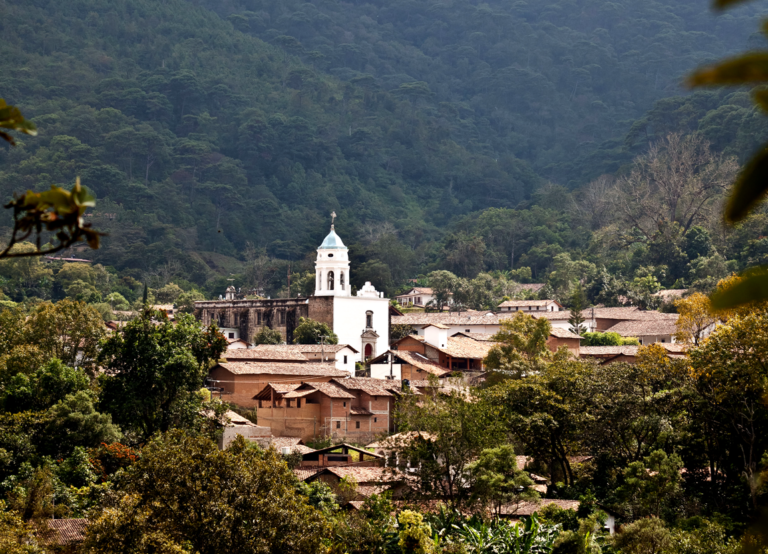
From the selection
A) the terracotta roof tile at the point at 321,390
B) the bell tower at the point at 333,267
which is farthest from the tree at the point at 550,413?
the bell tower at the point at 333,267

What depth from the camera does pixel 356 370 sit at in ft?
174

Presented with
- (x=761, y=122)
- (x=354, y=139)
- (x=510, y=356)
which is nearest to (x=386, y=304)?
(x=510, y=356)

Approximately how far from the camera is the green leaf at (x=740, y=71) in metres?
1.70

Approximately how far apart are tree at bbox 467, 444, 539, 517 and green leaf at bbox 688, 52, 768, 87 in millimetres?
24850

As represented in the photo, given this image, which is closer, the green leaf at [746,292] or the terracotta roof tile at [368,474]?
the green leaf at [746,292]

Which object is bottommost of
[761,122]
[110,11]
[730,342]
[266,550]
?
[266,550]

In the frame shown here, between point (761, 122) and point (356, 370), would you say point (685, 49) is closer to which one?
point (761, 122)

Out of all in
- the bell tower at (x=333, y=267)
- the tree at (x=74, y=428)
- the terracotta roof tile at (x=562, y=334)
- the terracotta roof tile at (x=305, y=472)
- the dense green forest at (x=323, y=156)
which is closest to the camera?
the terracotta roof tile at (x=305, y=472)

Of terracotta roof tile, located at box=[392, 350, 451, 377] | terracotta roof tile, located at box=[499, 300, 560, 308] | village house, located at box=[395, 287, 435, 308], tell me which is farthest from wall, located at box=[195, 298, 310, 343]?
village house, located at box=[395, 287, 435, 308]

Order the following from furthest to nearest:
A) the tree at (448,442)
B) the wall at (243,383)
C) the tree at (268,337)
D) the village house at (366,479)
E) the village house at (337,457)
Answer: the tree at (268,337)
the wall at (243,383)
the village house at (337,457)
the village house at (366,479)
the tree at (448,442)

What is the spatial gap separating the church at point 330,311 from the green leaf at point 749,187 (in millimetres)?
60071

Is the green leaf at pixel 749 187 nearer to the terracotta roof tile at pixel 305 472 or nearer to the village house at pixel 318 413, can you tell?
the terracotta roof tile at pixel 305 472

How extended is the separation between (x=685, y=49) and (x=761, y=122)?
88.1 meters

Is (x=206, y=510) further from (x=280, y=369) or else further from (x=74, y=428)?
(x=280, y=369)
